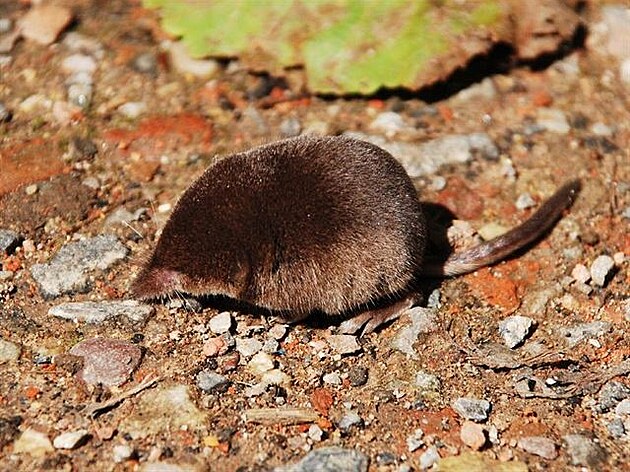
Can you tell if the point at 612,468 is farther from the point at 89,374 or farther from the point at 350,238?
the point at 89,374

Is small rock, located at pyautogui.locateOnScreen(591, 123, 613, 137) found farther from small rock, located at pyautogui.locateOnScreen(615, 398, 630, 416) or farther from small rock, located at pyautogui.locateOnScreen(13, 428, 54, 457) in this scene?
small rock, located at pyautogui.locateOnScreen(13, 428, 54, 457)

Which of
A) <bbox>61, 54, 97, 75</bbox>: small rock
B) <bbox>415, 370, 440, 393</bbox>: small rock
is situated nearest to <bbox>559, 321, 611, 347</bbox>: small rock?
<bbox>415, 370, 440, 393</bbox>: small rock

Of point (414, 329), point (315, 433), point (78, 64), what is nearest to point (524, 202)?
point (414, 329)

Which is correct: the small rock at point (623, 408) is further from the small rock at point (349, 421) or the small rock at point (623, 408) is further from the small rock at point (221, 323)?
the small rock at point (221, 323)

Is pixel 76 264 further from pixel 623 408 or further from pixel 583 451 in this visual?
pixel 623 408

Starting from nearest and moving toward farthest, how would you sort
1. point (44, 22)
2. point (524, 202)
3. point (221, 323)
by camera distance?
point (221, 323)
point (524, 202)
point (44, 22)

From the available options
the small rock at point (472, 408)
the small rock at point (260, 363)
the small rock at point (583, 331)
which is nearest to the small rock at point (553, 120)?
the small rock at point (583, 331)

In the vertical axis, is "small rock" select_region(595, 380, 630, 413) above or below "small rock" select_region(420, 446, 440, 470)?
below
